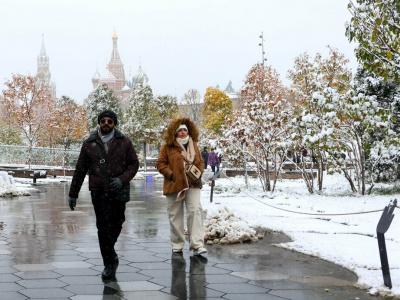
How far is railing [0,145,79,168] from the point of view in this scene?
35.4 meters

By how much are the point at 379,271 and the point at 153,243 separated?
333 cm

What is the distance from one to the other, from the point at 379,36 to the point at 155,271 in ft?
22.2

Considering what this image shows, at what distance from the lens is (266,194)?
1526 cm

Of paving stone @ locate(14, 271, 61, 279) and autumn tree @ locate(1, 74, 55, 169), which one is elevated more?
autumn tree @ locate(1, 74, 55, 169)

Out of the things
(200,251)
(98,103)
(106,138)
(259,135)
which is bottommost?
(200,251)

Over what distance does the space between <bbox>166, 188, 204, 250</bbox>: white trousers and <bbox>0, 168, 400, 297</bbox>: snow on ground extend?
1.11 meters

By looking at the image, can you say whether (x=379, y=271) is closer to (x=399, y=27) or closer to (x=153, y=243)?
(x=153, y=243)

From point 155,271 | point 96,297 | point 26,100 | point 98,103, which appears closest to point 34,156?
point 26,100

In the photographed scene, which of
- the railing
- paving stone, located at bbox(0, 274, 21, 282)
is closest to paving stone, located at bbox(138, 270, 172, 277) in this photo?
paving stone, located at bbox(0, 274, 21, 282)

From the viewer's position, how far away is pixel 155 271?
5836mm

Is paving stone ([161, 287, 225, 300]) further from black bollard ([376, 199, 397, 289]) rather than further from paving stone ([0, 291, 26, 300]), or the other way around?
black bollard ([376, 199, 397, 289])

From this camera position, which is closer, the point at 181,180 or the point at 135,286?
the point at 135,286

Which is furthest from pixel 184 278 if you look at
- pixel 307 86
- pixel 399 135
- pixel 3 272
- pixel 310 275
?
pixel 307 86

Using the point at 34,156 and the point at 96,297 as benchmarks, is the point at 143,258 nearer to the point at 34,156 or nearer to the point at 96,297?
the point at 96,297
